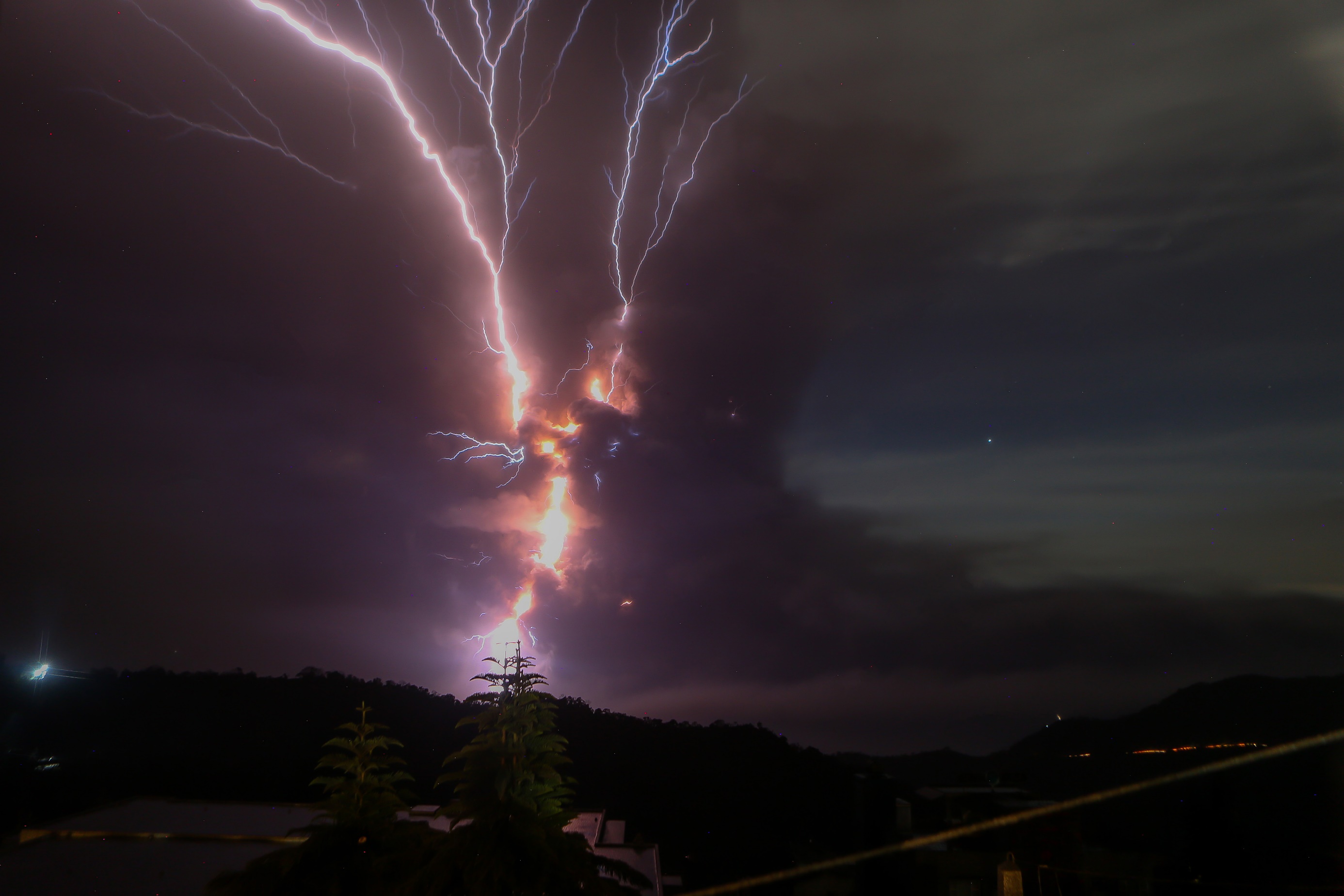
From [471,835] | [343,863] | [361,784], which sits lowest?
[343,863]

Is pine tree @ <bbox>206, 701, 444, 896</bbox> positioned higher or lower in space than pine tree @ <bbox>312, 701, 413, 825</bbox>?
lower

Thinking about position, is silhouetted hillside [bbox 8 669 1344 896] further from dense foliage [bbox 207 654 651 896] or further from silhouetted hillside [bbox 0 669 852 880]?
dense foliage [bbox 207 654 651 896]

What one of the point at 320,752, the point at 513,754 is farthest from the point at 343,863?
the point at 320,752

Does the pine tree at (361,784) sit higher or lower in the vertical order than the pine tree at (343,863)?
higher

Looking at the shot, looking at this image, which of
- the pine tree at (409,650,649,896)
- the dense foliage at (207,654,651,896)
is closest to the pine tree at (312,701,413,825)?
the dense foliage at (207,654,651,896)

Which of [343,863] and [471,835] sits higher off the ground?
[471,835]

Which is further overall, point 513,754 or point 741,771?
point 741,771

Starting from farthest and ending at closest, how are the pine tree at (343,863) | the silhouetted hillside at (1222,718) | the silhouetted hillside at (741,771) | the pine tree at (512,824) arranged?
the silhouetted hillside at (1222,718)
the silhouetted hillside at (741,771)
the pine tree at (343,863)
the pine tree at (512,824)

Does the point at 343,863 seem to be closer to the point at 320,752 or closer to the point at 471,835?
the point at 471,835

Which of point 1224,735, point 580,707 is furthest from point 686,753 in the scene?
point 1224,735

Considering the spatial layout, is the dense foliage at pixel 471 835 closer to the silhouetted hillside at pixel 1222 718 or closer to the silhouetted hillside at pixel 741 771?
the silhouetted hillside at pixel 741 771

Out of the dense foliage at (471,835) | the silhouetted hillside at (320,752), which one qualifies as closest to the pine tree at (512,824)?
the dense foliage at (471,835)
